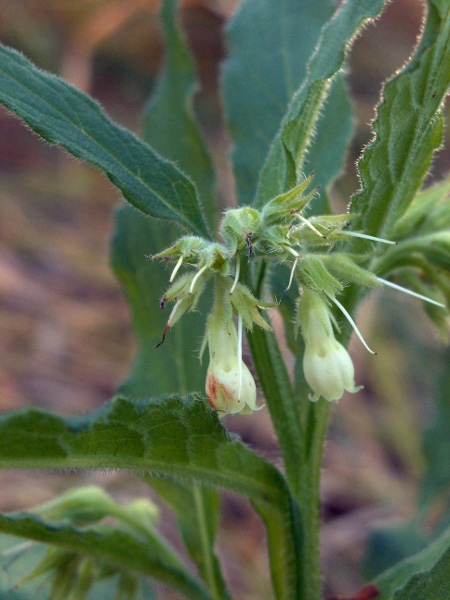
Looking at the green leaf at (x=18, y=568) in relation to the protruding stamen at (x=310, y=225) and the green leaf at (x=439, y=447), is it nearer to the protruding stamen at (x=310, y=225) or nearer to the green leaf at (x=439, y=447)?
the protruding stamen at (x=310, y=225)

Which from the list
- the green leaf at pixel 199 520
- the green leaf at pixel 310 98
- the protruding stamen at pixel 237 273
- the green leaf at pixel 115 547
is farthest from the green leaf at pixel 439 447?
the protruding stamen at pixel 237 273

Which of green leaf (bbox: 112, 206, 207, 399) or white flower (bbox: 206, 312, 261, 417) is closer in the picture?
white flower (bbox: 206, 312, 261, 417)

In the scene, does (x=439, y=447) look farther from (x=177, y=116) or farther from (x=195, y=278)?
(x=195, y=278)

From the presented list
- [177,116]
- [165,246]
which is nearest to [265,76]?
[177,116]

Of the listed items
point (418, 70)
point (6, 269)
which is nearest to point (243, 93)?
point (418, 70)

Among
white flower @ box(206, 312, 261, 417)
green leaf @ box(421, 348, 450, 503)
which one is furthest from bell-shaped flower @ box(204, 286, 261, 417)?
green leaf @ box(421, 348, 450, 503)

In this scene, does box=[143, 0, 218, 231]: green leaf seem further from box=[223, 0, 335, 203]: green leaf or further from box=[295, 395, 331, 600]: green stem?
box=[295, 395, 331, 600]: green stem

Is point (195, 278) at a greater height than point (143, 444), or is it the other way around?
point (195, 278)

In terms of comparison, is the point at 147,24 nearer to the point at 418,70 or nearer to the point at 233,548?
the point at 233,548
